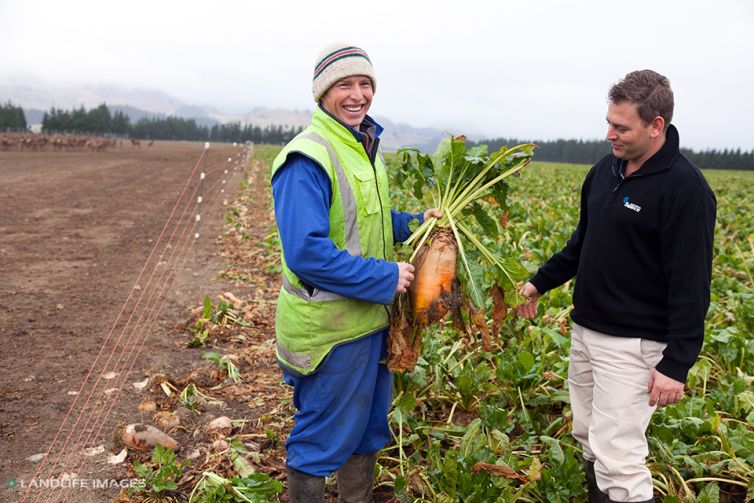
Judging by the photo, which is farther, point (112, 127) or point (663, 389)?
point (112, 127)

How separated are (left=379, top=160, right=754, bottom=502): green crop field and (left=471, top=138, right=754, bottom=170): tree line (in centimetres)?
6553

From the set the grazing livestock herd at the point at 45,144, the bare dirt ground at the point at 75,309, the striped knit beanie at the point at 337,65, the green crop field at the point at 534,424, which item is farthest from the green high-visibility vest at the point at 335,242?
the grazing livestock herd at the point at 45,144

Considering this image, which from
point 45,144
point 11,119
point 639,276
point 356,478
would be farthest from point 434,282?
point 11,119

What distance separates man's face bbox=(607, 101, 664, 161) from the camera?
225 cm

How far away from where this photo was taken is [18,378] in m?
4.46

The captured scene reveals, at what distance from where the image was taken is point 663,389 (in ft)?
7.42

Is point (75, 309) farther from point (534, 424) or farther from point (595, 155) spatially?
point (595, 155)

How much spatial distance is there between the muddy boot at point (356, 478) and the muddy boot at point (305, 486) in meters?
0.24

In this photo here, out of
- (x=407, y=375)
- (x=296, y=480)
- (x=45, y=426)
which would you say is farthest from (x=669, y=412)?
(x=45, y=426)

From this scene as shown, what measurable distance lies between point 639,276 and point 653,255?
109 mm

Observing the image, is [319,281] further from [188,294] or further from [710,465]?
[188,294]

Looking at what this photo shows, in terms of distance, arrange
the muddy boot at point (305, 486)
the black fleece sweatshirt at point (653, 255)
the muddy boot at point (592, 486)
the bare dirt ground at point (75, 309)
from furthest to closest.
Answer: the bare dirt ground at point (75, 309) → the muddy boot at point (592, 486) → the muddy boot at point (305, 486) → the black fleece sweatshirt at point (653, 255)

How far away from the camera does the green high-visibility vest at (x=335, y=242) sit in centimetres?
243

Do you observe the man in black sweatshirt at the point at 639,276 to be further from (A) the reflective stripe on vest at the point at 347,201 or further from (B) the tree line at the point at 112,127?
(B) the tree line at the point at 112,127
